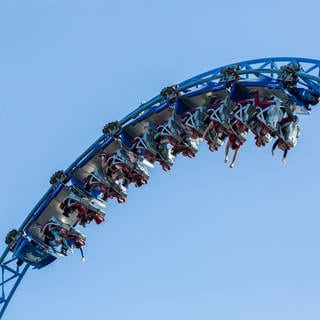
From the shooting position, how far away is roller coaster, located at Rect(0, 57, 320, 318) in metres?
27.9

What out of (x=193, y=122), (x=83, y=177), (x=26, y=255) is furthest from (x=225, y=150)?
(x=26, y=255)

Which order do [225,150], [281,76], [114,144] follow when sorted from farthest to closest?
[114,144], [225,150], [281,76]

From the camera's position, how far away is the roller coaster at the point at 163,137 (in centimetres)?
2788

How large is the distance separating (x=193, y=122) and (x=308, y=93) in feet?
11.4

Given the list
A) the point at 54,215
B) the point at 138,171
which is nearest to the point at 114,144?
the point at 138,171

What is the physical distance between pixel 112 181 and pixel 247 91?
551 centimetres

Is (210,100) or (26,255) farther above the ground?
(210,100)

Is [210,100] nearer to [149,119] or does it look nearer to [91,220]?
[149,119]

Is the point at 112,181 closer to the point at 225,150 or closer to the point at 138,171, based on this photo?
the point at 138,171

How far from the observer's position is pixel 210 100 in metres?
29.6

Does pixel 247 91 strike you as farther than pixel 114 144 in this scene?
No


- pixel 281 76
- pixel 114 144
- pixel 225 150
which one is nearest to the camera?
pixel 281 76

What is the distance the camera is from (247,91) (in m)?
Answer: 28.5

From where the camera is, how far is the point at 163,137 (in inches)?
1197
